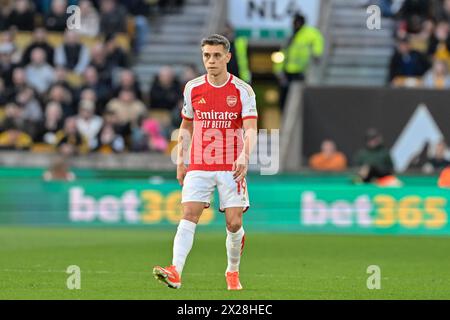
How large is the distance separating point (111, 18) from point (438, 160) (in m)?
7.40

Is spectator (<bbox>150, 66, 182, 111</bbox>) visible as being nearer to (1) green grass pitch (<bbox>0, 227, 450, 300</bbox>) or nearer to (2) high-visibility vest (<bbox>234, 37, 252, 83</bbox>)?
(2) high-visibility vest (<bbox>234, 37, 252, 83</bbox>)

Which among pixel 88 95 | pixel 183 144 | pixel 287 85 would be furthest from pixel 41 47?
pixel 183 144

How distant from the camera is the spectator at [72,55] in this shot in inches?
1093

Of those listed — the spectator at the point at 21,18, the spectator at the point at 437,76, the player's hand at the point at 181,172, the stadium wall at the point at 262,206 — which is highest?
the spectator at the point at 21,18

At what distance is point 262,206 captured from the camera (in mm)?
24359

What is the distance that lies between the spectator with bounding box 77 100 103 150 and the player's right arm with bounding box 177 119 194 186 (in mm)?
12774

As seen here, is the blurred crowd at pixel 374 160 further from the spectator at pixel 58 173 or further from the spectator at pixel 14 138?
the spectator at pixel 14 138

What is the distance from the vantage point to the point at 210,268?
16.1 metres

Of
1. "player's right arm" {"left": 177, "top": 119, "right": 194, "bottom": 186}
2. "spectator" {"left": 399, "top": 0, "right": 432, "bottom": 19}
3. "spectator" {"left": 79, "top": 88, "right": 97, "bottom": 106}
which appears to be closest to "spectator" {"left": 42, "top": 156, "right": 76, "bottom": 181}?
"spectator" {"left": 79, "top": 88, "right": 97, "bottom": 106}

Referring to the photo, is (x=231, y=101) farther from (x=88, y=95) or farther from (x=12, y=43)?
(x=12, y=43)

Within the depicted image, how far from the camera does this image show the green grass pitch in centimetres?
1301

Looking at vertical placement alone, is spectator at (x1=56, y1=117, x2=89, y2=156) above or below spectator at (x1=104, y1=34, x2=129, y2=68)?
below

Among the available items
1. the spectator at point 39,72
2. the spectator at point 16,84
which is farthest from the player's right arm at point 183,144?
the spectator at point 39,72

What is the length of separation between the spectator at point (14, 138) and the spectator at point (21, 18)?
126 inches
